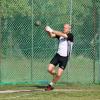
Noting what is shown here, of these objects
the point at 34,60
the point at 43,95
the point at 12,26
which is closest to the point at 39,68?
the point at 34,60

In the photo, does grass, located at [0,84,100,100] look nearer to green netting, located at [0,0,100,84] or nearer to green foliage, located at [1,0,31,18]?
green netting, located at [0,0,100,84]

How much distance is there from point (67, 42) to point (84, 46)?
289cm

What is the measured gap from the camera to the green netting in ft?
61.4

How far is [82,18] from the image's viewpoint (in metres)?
19.0

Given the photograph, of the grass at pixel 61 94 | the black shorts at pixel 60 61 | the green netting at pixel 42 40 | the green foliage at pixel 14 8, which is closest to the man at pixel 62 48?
the black shorts at pixel 60 61

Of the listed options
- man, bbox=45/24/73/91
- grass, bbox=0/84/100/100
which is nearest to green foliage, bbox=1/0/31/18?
man, bbox=45/24/73/91

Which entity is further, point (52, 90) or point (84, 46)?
point (84, 46)

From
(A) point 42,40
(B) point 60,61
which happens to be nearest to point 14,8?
(A) point 42,40

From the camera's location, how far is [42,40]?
62.3ft

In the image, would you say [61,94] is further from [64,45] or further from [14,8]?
[14,8]

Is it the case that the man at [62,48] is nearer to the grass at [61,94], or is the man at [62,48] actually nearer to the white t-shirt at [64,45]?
the white t-shirt at [64,45]

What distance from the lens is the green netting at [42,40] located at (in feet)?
61.4

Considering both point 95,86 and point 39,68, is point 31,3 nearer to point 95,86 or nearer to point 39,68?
point 39,68

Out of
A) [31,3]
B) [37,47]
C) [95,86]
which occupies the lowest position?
[95,86]
